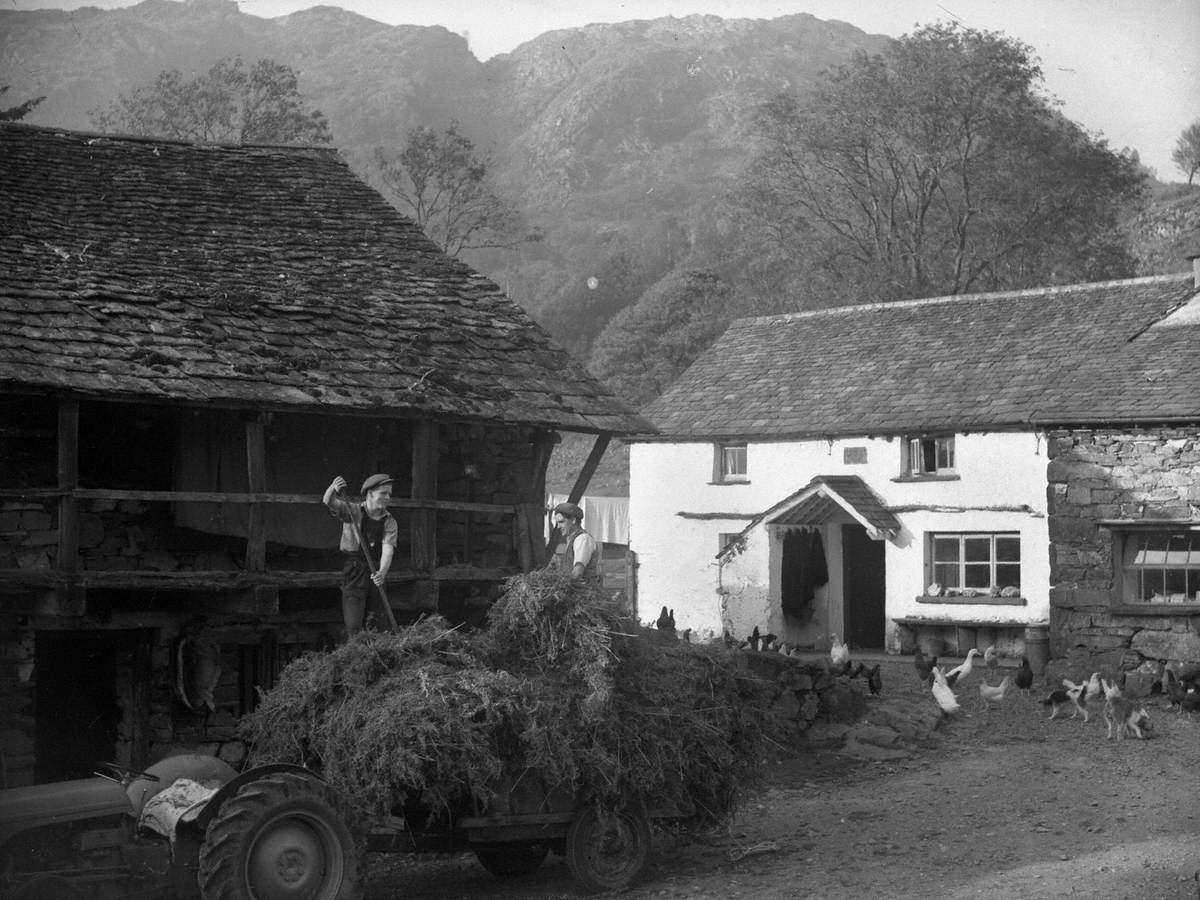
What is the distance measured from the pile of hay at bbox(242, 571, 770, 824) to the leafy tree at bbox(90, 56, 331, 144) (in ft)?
109

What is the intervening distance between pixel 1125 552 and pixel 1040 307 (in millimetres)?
6713

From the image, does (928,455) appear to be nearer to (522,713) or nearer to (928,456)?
(928,456)

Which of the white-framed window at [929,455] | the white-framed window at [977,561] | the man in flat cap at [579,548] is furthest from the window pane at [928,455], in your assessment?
the man in flat cap at [579,548]

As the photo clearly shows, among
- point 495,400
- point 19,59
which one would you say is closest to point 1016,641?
point 495,400

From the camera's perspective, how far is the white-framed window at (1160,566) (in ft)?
71.4

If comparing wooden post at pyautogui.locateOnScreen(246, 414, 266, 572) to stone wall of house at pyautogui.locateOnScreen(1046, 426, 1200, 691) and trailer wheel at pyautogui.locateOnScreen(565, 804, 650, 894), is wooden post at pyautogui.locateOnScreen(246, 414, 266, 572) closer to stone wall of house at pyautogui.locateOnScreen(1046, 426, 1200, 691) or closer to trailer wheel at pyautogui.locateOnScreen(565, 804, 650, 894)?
trailer wheel at pyautogui.locateOnScreen(565, 804, 650, 894)

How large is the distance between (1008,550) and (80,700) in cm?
1579

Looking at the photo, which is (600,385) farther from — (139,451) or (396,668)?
(396,668)

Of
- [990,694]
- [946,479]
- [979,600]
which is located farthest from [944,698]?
[946,479]

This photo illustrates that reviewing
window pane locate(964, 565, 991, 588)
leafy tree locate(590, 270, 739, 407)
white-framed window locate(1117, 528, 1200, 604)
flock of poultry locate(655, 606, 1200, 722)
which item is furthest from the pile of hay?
leafy tree locate(590, 270, 739, 407)

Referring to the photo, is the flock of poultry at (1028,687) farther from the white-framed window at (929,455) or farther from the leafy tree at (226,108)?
the leafy tree at (226,108)

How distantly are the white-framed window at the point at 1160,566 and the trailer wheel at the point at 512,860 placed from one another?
1414cm

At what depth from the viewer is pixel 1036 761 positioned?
50.5ft

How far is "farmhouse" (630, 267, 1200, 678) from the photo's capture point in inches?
870
